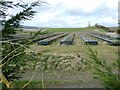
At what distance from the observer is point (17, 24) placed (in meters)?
3.25

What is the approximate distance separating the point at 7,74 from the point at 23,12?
64 centimetres

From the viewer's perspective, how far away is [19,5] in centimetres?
303

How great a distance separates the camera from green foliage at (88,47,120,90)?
6.12 feet

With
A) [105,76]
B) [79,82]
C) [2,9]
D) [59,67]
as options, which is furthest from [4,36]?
[59,67]

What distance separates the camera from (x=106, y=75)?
2053 millimetres

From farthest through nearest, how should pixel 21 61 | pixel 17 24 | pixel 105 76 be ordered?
pixel 17 24, pixel 21 61, pixel 105 76

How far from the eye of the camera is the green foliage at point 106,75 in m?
1.87

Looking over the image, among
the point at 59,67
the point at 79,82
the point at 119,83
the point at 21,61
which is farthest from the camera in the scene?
the point at 59,67

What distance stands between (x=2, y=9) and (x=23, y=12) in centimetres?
38

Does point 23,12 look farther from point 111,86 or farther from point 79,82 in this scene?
point 79,82

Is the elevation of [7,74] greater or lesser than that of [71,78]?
greater

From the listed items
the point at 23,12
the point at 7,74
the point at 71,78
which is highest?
the point at 23,12

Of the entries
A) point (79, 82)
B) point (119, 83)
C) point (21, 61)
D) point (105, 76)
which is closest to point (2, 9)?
point (21, 61)

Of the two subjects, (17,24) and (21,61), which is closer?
(21,61)
